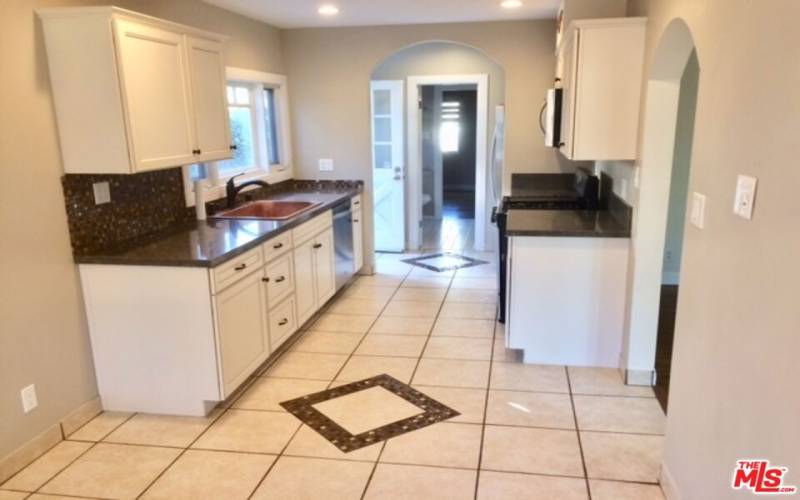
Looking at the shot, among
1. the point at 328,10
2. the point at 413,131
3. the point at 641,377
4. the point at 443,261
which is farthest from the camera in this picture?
the point at 413,131

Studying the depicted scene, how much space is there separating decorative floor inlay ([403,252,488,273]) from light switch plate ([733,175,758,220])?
4216 mm

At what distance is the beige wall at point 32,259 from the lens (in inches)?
95.3

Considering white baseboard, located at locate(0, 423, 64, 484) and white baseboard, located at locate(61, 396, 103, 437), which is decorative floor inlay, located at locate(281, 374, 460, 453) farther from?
white baseboard, located at locate(0, 423, 64, 484)

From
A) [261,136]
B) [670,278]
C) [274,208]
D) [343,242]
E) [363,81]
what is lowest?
[670,278]

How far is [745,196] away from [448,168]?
10726mm

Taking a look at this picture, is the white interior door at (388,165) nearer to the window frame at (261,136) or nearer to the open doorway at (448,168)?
the open doorway at (448,168)

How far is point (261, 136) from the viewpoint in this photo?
5.00 m

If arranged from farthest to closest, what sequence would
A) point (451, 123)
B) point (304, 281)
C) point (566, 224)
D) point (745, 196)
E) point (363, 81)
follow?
point (451, 123) → point (363, 81) → point (304, 281) → point (566, 224) → point (745, 196)

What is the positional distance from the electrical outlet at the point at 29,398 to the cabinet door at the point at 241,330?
82 cm

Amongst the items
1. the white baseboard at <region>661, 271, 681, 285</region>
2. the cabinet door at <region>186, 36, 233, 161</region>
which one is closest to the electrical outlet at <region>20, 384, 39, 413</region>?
the cabinet door at <region>186, 36, 233, 161</region>

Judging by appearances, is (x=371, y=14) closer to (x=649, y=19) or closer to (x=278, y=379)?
(x=649, y=19)

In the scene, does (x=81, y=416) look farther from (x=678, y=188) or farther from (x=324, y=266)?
(x=678, y=188)

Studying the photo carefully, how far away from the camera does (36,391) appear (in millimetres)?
2604

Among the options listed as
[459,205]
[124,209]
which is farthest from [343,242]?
[459,205]
